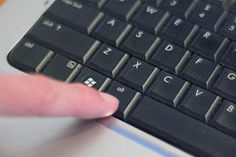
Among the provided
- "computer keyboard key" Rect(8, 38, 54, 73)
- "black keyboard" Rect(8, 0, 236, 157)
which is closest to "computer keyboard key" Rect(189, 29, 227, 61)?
"black keyboard" Rect(8, 0, 236, 157)

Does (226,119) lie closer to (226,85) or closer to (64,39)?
(226,85)

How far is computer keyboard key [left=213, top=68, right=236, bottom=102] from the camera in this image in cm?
38

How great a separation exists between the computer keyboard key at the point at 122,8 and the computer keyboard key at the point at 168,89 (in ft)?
0.22

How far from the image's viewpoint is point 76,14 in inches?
17.0

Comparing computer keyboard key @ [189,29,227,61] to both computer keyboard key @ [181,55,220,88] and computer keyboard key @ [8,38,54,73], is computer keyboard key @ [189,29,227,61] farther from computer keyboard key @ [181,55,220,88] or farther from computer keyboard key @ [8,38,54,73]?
computer keyboard key @ [8,38,54,73]

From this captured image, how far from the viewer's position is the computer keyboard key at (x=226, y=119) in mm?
366

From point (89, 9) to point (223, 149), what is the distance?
16 centimetres

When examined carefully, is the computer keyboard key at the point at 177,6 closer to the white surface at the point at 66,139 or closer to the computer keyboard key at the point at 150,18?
the computer keyboard key at the point at 150,18

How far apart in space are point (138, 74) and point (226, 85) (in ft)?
0.21

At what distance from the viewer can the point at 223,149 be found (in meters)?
0.36

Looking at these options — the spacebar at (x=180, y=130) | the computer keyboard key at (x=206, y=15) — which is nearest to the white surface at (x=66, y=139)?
the spacebar at (x=180, y=130)

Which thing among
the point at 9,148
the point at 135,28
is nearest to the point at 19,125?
the point at 9,148

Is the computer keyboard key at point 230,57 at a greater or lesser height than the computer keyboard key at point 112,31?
greater

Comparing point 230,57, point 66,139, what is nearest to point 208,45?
point 230,57
